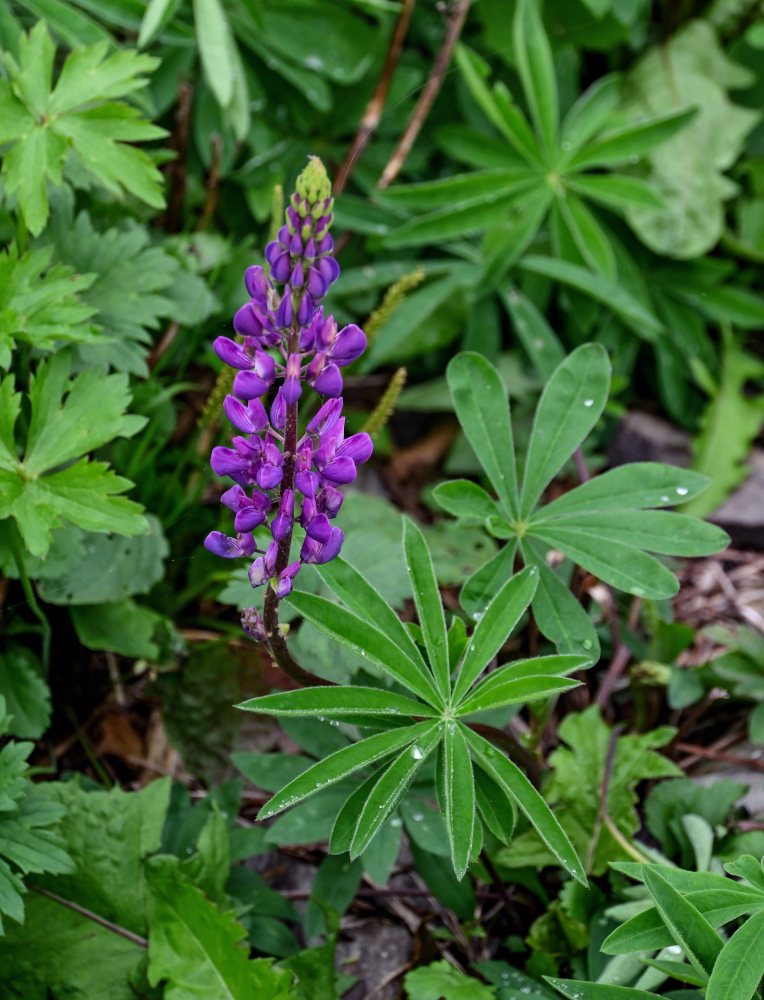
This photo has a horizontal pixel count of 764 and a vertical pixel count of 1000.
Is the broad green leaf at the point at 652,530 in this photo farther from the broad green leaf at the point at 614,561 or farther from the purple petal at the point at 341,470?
the purple petal at the point at 341,470

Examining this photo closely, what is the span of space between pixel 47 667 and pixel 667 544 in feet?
4.41

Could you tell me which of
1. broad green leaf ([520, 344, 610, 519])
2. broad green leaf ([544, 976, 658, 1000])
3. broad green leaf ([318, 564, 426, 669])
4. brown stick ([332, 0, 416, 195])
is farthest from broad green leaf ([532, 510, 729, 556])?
brown stick ([332, 0, 416, 195])

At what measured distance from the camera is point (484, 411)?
182cm

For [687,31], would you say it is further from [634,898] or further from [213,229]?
[634,898]

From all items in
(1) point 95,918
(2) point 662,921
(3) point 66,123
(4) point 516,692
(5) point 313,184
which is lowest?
(1) point 95,918

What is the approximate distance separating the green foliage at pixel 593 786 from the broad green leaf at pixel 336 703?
21.3 inches

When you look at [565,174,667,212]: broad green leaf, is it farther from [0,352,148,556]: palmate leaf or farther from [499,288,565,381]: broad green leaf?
[0,352,148,556]: palmate leaf

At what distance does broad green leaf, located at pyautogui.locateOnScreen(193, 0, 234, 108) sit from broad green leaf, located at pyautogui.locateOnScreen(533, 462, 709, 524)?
1325 millimetres

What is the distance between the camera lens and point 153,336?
244 centimetres

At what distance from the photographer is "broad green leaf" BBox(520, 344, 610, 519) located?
5.85ft

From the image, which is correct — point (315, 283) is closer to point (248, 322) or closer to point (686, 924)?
point (248, 322)

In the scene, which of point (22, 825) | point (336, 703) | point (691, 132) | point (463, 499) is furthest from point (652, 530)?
point (691, 132)

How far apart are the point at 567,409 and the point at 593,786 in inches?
30.4

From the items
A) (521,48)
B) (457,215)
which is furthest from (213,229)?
(521,48)
